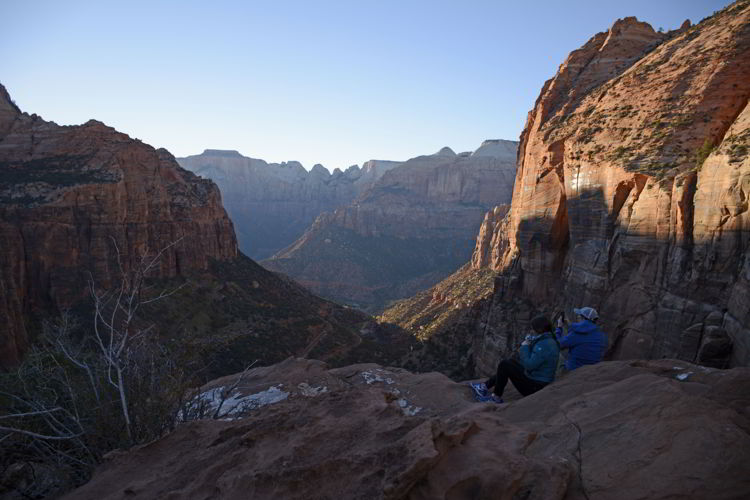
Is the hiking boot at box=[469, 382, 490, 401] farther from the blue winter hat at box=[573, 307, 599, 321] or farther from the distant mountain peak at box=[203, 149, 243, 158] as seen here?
the distant mountain peak at box=[203, 149, 243, 158]

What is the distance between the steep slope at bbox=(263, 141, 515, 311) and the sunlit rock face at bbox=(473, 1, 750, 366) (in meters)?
55.5

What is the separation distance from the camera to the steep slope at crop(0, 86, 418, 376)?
91.7 ft

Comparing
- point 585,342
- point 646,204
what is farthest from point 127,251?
point 646,204

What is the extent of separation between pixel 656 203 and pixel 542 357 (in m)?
9.85

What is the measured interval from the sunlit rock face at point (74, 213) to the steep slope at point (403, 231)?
4451 cm

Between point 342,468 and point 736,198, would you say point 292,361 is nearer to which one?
point 342,468

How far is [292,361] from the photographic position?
36.9 feet

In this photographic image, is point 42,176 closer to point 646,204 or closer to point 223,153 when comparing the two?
point 646,204

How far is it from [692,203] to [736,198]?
2.04 metres

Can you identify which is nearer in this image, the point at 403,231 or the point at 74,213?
the point at 74,213

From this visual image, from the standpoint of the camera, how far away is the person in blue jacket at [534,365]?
7754 millimetres

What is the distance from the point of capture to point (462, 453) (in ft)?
12.8

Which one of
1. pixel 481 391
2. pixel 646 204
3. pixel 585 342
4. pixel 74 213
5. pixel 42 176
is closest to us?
pixel 481 391

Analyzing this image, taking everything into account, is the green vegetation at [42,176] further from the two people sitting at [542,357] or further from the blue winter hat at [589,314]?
the blue winter hat at [589,314]
